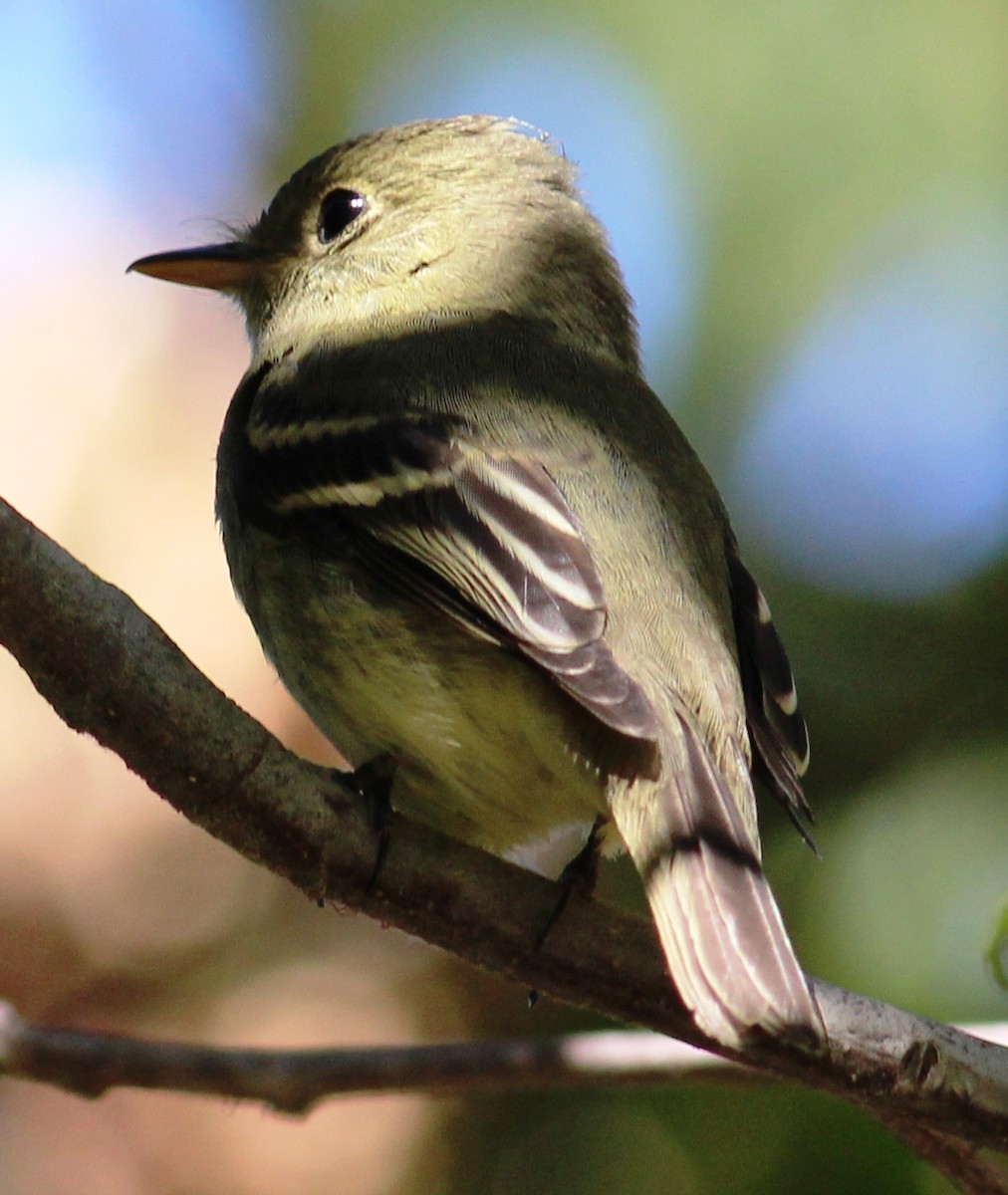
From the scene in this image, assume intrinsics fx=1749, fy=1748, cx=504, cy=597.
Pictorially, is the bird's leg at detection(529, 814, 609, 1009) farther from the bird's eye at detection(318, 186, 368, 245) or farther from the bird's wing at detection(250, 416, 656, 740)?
the bird's eye at detection(318, 186, 368, 245)

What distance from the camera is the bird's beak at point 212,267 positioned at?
4.54 metres

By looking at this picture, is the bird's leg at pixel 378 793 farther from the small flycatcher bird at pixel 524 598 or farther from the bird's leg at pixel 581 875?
the bird's leg at pixel 581 875

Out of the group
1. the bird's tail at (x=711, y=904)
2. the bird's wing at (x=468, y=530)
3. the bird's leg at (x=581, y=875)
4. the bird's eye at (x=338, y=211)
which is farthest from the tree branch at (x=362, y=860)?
the bird's eye at (x=338, y=211)

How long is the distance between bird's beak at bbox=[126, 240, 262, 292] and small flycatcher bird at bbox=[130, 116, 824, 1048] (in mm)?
349

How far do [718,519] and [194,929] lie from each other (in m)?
1.76

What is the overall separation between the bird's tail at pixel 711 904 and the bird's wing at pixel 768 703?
1.05ft

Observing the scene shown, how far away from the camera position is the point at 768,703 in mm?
3406

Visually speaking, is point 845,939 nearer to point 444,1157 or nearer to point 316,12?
point 444,1157

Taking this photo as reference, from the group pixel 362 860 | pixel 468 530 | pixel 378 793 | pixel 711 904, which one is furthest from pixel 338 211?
pixel 711 904

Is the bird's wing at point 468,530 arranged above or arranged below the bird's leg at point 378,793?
above

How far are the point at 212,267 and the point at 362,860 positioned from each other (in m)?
2.24

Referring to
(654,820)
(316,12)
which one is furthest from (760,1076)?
(316,12)

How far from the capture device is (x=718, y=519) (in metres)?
3.83

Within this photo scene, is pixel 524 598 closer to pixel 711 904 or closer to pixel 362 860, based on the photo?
pixel 362 860
